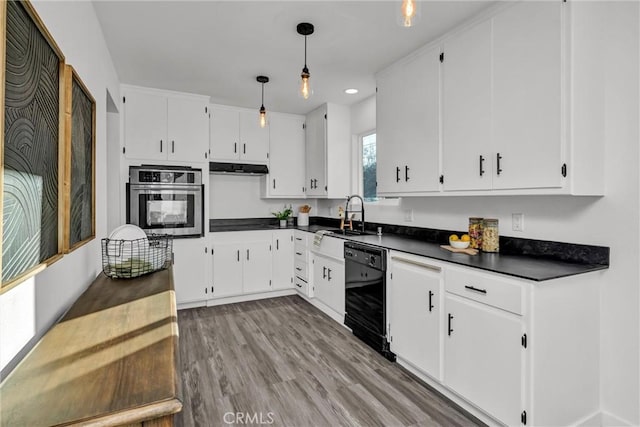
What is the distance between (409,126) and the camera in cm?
289

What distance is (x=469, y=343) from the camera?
1995 millimetres

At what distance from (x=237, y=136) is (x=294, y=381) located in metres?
3.10

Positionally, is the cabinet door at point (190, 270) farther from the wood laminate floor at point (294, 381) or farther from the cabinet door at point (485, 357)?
the cabinet door at point (485, 357)

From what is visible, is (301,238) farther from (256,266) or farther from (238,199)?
(238,199)

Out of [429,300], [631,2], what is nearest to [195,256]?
[429,300]

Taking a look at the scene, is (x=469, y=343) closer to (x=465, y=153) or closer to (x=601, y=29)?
(x=465, y=153)

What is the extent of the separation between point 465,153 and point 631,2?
1.11 m

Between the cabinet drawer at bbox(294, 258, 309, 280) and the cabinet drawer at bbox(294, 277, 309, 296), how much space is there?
6 cm

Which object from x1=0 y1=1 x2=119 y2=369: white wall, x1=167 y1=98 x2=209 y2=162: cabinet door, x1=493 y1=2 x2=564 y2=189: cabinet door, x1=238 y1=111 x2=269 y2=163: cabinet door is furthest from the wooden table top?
x1=238 y1=111 x2=269 y2=163: cabinet door

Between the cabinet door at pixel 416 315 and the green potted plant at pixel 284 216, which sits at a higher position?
the green potted plant at pixel 284 216

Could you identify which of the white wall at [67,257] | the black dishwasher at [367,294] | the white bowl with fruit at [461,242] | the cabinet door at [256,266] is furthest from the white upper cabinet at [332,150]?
the white wall at [67,257]

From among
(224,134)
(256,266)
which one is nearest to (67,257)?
(256,266)

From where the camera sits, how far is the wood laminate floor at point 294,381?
2.04 metres

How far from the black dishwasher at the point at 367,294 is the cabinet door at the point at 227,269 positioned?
61.1 inches
